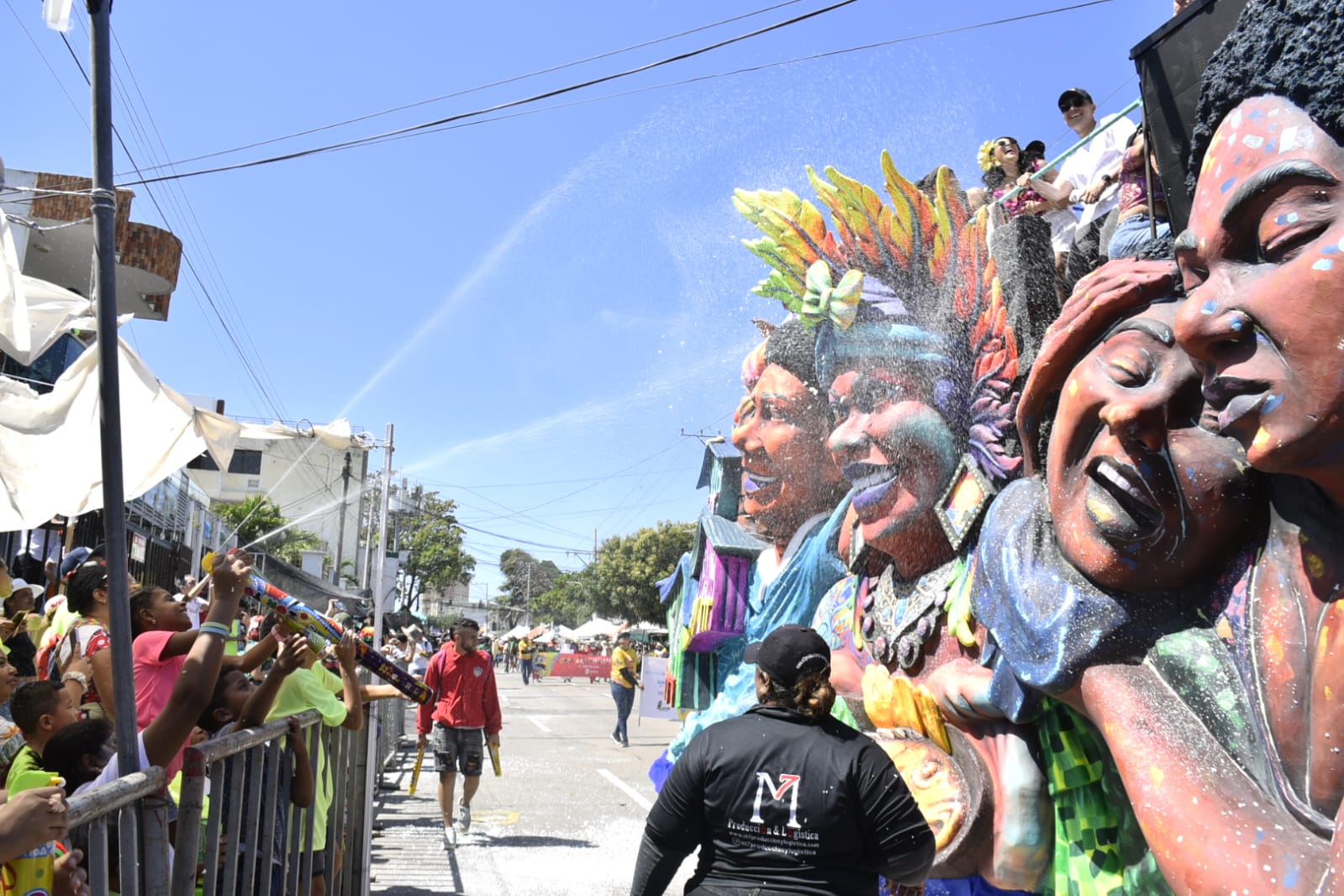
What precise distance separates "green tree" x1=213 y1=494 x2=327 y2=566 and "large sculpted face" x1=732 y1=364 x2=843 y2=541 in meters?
24.8

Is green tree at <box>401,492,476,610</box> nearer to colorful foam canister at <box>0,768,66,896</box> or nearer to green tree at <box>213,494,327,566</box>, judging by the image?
green tree at <box>213,494,327,566</box>

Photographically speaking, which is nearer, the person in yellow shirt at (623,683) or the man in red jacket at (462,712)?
the man in red jacket at (462,712)

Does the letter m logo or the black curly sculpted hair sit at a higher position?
the black curly sculpted hair

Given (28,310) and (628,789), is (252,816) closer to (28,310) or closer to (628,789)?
(28,310)

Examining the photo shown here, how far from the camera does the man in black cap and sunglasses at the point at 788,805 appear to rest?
2.49 meters

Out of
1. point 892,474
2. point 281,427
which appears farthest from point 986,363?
point 281,427

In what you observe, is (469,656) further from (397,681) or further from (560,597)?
(560,597)

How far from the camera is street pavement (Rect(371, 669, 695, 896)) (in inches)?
250

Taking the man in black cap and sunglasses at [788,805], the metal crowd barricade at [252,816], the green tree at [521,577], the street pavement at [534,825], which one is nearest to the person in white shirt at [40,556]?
the street pavement at [534,825]

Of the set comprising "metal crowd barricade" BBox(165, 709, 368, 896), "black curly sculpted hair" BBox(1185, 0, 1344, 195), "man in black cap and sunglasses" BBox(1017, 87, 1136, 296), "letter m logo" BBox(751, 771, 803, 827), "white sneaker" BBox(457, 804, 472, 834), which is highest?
A: "man in black cap and sunglasses" BBox(1017, 87, 1136, 296)

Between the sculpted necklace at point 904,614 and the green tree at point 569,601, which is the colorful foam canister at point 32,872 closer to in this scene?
the sculpted necklace at point 904,614

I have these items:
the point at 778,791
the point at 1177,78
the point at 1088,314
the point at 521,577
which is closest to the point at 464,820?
the point at 778,791

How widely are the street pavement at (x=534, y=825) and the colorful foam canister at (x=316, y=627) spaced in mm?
1997

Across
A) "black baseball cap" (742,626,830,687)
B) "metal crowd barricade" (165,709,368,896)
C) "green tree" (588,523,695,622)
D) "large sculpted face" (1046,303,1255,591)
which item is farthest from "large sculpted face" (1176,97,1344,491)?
"green tree" (588,523,695,622)
